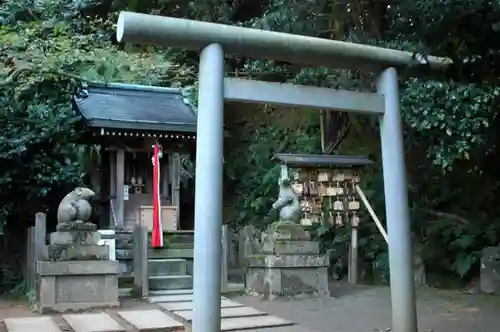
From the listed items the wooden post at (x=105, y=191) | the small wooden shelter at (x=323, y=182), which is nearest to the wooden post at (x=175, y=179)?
the wooden post at (x=105, y=191)

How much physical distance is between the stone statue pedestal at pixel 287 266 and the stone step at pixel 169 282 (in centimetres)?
113

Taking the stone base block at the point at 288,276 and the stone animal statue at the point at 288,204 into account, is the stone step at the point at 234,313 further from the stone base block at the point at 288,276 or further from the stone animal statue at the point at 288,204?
the stone animal statue at the point at 288,204

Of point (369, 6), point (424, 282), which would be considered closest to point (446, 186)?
point (424, 282)

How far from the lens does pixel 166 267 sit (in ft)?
35.5

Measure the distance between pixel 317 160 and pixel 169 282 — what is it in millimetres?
3373

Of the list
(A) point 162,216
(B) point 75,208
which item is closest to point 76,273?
(B) point 75,208

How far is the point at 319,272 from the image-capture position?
390 inches

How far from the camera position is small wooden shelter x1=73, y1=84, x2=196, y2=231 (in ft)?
40.8

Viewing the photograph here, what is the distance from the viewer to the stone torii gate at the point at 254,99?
4188 mm

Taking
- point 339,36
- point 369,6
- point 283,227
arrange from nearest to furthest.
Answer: point 369,6, point 283,227, point 339,36

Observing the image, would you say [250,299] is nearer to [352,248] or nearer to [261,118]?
[352,248]

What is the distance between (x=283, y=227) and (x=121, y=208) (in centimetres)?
469

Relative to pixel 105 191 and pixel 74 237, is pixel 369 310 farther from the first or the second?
pixel 105 191

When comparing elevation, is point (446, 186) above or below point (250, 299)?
above
